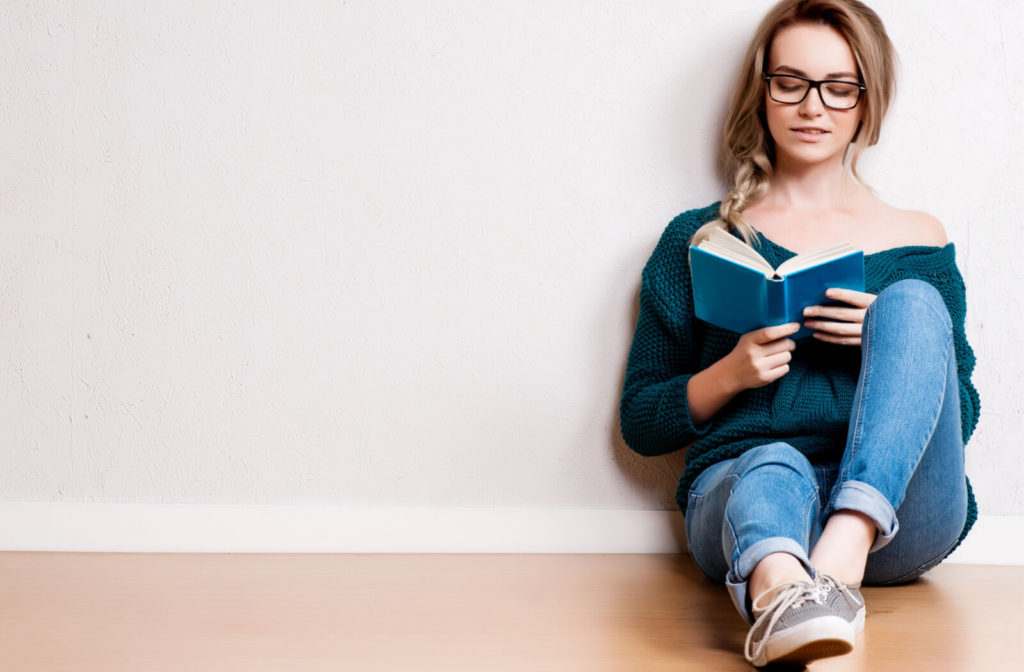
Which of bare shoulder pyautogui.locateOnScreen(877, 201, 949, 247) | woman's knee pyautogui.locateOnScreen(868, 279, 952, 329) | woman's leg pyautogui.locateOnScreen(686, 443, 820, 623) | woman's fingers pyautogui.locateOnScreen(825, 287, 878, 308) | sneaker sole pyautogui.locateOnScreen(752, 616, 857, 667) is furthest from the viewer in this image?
bare shoulder pyautogui.locateOnScreen(877, 201, 949, 247)

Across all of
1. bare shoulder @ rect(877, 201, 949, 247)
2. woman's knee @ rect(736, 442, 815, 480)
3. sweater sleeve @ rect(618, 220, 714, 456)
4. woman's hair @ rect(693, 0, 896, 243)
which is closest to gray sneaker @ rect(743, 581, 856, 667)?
woman's knee @ rect(736, 442, 815, 480)

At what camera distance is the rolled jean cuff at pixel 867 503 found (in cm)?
108

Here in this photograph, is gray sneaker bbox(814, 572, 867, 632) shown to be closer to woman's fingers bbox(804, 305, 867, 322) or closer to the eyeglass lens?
woman's fingers bbox(804, 305, 867, 322)

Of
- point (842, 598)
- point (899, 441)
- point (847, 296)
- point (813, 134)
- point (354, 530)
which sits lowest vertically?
point (354, 530)

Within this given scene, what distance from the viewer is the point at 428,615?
1225 mm

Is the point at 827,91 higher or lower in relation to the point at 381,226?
higher

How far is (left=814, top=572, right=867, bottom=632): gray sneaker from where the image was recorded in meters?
0.98

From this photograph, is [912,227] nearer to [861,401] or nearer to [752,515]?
[861,401]

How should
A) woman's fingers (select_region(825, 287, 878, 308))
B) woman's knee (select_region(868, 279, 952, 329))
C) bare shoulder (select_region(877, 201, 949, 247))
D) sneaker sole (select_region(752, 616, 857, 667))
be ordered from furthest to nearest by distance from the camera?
bare shoulder (select_region(877, 201, 949, 247)) → woman's fingers (select_region(825, 287, 878, 308)) → woman's knee (select_region(868, 279, 952, 329)) → sneaker sole (select_region(752, 616, 857, 667))

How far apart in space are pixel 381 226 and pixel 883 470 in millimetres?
887

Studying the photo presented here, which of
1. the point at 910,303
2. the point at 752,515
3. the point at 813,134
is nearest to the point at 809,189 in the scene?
the point at 813,134

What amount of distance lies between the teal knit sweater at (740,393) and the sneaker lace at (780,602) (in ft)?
1.47

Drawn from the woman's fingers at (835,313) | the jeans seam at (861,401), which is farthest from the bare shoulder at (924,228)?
the jeans seam at (861,401)

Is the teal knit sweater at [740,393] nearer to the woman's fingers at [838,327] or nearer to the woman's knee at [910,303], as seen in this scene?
the woman's fingers at [838,327]
